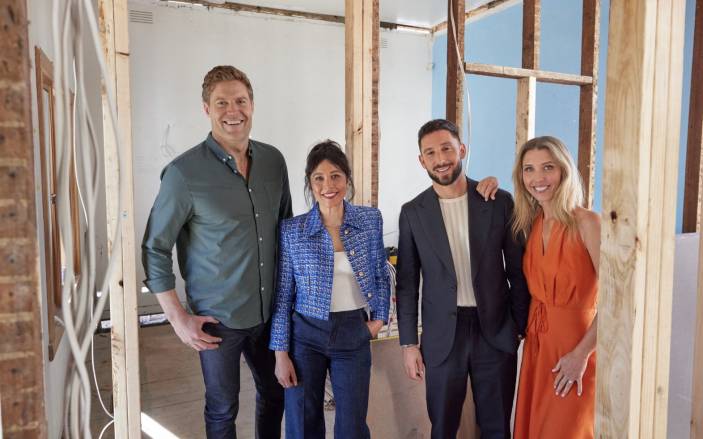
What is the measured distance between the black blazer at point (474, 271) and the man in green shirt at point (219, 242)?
1.76 ft

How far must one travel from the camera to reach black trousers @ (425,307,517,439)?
6.06ft

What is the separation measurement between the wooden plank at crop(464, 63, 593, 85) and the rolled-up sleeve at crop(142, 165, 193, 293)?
1.70m

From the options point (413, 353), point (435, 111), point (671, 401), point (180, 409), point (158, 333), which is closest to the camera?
point (413, 353)

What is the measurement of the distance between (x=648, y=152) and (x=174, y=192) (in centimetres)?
140

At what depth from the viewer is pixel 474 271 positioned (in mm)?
1831

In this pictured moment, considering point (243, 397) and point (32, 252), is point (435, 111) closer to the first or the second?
point (243, 397)

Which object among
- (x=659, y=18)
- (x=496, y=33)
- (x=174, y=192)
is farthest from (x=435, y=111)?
(x=659, y=18)

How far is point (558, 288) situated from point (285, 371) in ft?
3.23

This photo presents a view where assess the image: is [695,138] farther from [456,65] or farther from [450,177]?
[450,177]

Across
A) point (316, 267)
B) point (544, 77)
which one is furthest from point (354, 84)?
point (544, 77)

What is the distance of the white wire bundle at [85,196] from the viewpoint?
701mm

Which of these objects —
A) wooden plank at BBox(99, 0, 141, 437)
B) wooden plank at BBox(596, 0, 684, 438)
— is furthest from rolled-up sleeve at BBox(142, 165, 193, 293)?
wooden plank at BBox(596, 0, 684, 438)

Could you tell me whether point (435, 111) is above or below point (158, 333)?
above

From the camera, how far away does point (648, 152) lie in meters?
0.88
